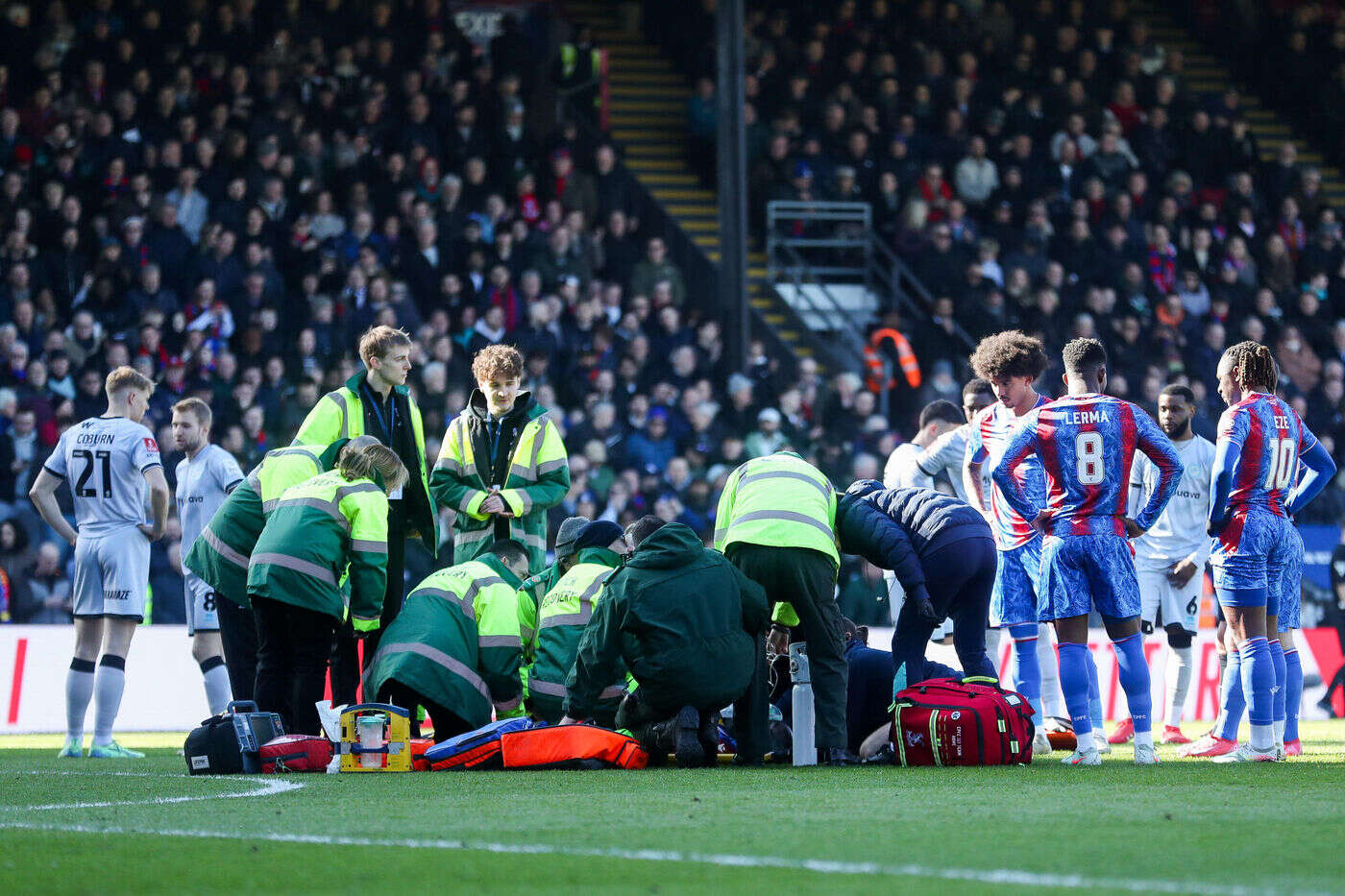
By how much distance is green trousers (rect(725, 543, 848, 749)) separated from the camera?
9250 millimetres

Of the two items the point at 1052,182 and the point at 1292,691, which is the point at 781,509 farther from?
the point at 1052,182

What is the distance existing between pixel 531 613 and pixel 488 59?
12695 millimetres

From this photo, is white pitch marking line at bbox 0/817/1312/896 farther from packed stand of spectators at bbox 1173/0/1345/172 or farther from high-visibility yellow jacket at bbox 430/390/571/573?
packed stand of spectators at bbox 1173/0/1345/172

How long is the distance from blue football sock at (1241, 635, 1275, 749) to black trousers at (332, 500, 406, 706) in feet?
15.0

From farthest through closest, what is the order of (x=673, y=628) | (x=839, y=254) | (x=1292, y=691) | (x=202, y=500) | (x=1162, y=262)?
(x=1162, y=262), (x=839, y=254), (x=202, y=500), (x=1292, y=691), (x=673, y=628)

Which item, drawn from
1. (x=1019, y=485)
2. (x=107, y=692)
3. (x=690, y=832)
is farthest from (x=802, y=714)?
(x=107, y=692)

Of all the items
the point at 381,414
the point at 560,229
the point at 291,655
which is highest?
the point at 560,229

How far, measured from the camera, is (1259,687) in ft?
29.8

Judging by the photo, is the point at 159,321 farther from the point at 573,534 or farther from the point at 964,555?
the point at 964,555

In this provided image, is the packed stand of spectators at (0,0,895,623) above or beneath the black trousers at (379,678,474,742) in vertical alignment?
above

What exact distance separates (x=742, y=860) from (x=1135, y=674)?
407cm

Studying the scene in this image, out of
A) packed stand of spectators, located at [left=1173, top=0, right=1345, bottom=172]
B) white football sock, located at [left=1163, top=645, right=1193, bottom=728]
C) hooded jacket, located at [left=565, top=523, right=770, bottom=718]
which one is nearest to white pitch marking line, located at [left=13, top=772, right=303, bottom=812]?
hooded jacket, located at [left=565, top=523, right=770, bottom=718]

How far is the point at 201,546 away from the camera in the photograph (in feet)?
33.5

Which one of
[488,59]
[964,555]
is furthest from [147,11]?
[964,555]
